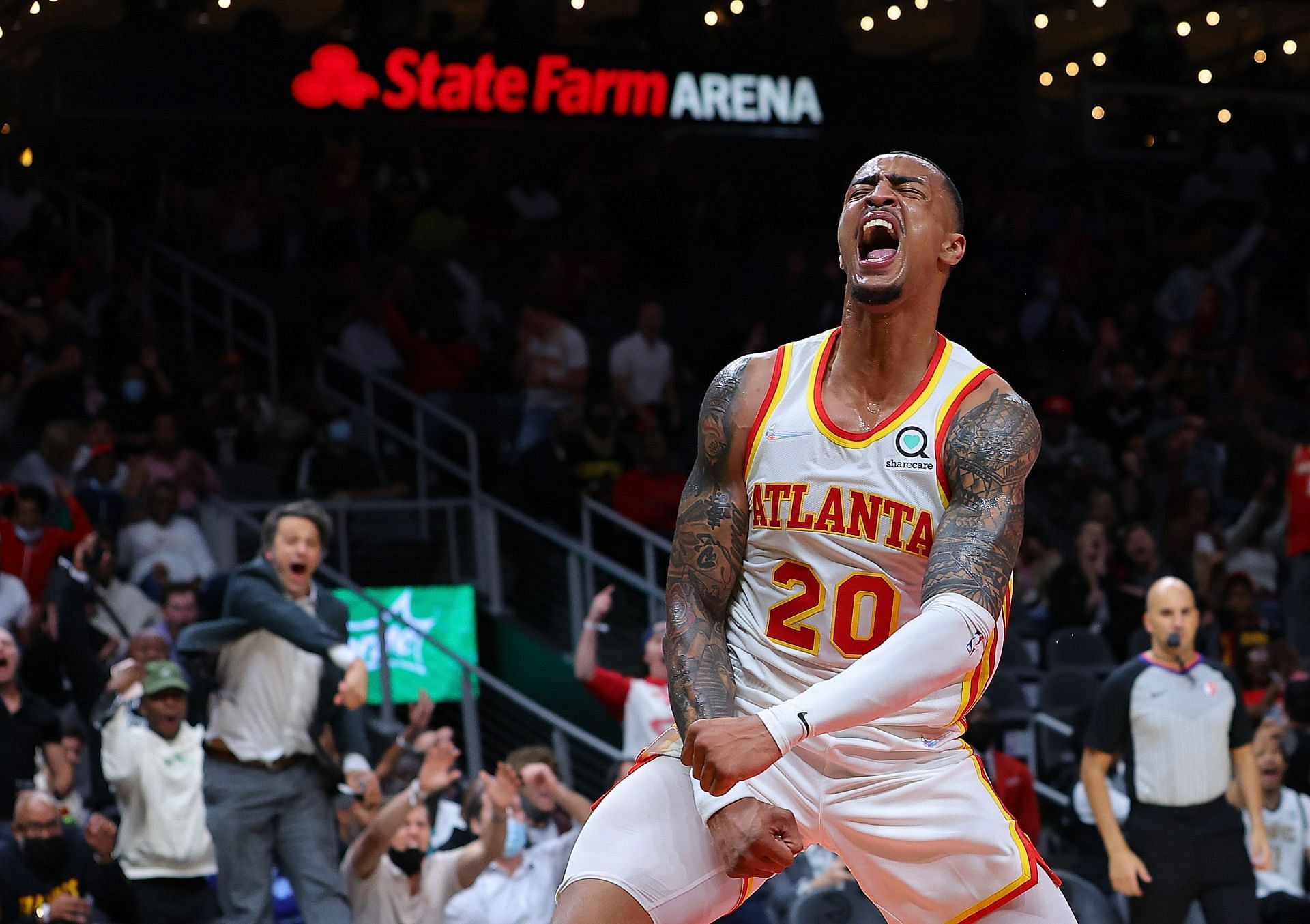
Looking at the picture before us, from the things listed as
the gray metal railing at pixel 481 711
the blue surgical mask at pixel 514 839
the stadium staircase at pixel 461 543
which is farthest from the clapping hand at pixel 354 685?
the stadium staircase at pixel 461 543

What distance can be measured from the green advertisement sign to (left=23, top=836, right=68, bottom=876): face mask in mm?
2876

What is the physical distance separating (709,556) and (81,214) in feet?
43.0

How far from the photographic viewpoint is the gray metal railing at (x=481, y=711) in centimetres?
1066

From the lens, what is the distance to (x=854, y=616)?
4.02m

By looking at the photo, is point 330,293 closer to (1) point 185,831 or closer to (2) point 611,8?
(2) point 611,8

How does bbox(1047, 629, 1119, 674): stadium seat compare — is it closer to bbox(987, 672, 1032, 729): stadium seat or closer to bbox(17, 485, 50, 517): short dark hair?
bbox(987, 672, 1032, 729): stadium seat

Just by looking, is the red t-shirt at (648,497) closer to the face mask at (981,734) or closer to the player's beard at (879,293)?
the face mask at (981,734)

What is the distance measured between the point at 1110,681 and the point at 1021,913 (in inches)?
201

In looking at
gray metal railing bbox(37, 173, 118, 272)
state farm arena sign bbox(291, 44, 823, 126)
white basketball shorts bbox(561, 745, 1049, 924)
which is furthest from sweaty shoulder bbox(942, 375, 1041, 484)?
gray metal railing bbox(37, 173, 118, 272)

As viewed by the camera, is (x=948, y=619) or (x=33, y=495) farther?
(x=33, y=495)

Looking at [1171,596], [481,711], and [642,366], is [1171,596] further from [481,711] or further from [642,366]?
[642,366]

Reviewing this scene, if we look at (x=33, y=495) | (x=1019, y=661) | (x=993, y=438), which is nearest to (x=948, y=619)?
(x=993, y=438)

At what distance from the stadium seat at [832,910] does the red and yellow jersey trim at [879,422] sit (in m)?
4.36

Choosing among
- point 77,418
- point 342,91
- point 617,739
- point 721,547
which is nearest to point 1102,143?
point 342,91
